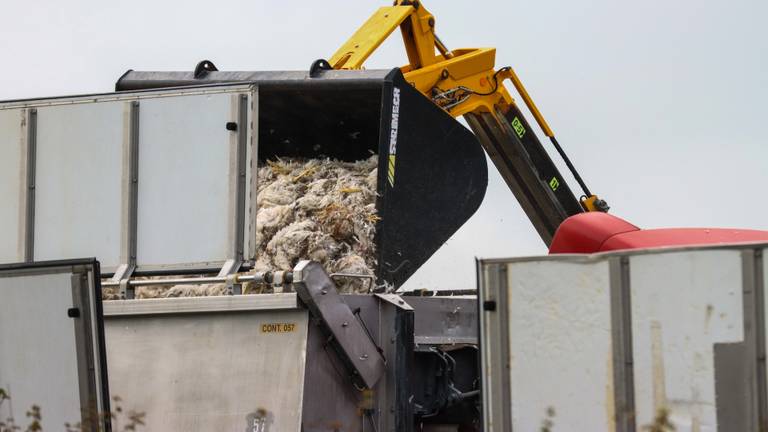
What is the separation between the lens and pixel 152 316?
663 cm

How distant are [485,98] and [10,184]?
3.92 metres

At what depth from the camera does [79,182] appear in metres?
7.11

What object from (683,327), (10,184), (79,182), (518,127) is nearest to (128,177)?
(79,182)

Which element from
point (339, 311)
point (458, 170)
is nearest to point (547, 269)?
point (339, 311)

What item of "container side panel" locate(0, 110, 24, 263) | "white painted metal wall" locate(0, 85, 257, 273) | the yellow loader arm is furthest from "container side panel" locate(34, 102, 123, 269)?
the yellow loader arm

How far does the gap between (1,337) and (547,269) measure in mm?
2229

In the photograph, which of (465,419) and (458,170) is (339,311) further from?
(458,170)

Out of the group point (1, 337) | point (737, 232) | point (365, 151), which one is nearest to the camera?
point (1, 337)

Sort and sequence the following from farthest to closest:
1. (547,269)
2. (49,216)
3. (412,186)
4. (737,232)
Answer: (412,186)
(49,216)
(737,232)
(547,269)

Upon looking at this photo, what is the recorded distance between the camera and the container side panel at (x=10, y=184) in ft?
23.7

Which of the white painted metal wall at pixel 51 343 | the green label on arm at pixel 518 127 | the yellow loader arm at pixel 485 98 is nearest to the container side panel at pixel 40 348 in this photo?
the white painted metal wall at pixel 51 343

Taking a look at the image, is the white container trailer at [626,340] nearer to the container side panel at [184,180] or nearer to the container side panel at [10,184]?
the container side panel at [184,180]

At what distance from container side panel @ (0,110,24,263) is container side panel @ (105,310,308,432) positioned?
2.84 feet

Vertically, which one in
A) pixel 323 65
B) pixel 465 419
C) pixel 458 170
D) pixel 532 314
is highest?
pixel 323 65
